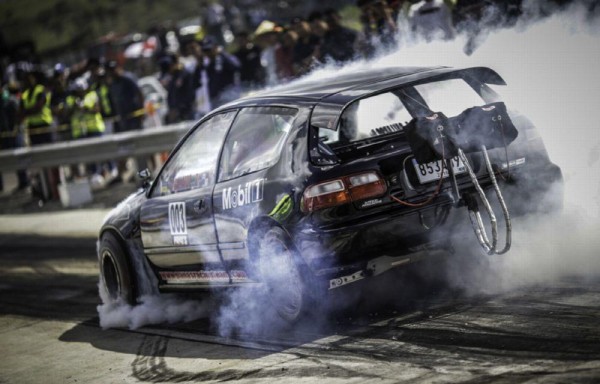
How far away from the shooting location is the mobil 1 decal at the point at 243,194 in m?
6.45

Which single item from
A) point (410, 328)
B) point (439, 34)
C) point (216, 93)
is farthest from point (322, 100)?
point (216, 93)

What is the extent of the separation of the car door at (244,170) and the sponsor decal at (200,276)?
9cm

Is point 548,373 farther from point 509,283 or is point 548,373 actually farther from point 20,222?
point 20,222

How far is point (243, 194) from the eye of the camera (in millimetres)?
6598

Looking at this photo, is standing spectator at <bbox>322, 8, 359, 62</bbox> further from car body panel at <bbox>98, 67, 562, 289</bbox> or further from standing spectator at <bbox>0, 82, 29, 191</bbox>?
standing spectator at <bbox>0, 82, 29, 191</bbox>

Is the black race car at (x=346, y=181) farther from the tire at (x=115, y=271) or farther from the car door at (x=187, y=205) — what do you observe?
the tire at (x=115, y=271)

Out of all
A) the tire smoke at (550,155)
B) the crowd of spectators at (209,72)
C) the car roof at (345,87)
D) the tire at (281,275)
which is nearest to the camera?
the tire at (281,275)

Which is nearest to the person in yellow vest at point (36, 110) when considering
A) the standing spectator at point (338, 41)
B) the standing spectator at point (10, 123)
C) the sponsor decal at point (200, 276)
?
the standing spectator at point (10, 123)

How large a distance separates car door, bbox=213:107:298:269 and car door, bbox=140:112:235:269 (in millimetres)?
118

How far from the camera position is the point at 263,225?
6.38m

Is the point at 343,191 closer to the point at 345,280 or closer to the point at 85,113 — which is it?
the point at 345,280

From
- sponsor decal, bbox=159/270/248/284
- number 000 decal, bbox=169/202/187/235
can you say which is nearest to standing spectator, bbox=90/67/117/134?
sponsor decal, bbox=159/270/248/284

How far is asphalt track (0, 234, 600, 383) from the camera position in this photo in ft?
16.0

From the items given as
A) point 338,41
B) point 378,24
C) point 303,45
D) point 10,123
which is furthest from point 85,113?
point 378,24
